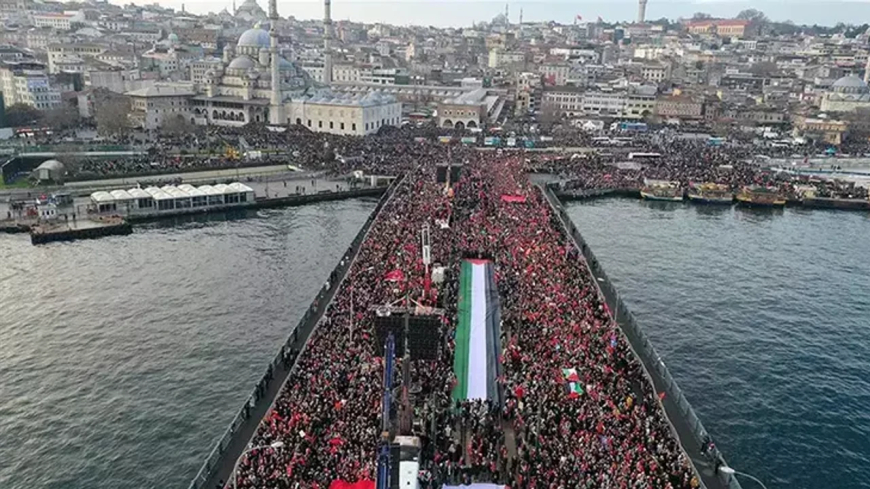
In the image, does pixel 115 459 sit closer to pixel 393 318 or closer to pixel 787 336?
pixel 393 318

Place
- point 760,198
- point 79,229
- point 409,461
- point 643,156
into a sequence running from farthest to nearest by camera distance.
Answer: point 643,156, point 760,198, point 79,229, point 409,461

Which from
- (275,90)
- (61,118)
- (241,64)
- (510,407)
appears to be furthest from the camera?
(241,64)

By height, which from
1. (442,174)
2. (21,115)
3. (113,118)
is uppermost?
(113,118)

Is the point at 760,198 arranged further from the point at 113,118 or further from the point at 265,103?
the point at 113,118

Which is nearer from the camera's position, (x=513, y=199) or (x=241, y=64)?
(x=513, y=199)

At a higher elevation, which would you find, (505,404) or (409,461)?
(409,461)

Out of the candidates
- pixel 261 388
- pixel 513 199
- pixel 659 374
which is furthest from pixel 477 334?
pixel 513 199
